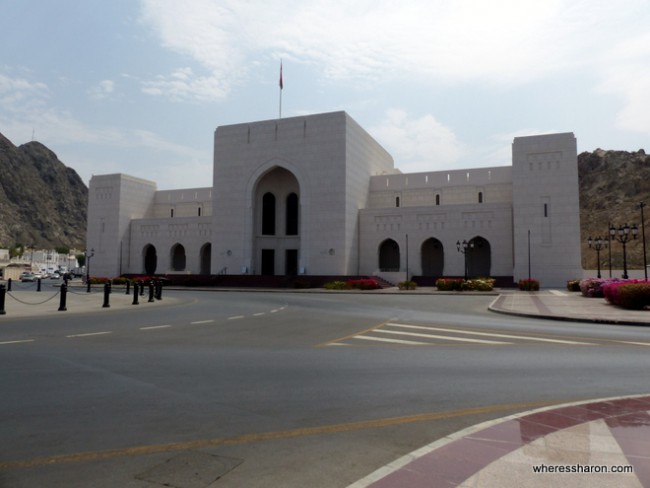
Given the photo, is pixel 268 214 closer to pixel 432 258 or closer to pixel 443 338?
pixel 432 258

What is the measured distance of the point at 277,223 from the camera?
171 feet

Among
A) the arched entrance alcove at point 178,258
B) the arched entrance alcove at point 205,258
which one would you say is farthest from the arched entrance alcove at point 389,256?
the arched entrance alcove at point 178,258

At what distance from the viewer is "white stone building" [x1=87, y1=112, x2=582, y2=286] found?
41969 mm

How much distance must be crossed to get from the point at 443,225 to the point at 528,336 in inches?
1348

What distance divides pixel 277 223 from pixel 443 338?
4136 cm

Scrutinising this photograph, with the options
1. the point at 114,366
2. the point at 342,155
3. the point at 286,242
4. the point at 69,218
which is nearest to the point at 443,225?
the point at 342,155

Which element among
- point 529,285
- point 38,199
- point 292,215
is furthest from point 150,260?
point 38,199

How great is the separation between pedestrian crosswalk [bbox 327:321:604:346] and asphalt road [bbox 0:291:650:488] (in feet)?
0.16

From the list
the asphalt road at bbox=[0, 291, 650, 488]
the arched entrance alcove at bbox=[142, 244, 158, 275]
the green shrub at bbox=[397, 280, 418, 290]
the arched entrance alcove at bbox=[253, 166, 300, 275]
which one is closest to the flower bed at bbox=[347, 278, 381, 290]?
the green shrub at bbox=[397, 280, 418, 290]

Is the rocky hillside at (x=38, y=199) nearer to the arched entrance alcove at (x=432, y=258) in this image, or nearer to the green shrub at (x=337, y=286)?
the green shrub at (x=337, y=286)

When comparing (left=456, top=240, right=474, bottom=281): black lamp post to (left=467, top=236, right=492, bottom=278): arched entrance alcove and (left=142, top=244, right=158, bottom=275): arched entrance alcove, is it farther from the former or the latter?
Result: (left=142, top=244, right=158, bottom=275): arched entrance alcove

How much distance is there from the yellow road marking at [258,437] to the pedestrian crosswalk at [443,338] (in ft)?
16.9

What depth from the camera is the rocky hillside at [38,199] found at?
147875 millimetres

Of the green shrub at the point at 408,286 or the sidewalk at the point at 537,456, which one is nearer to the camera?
the sidewalk at the point at 537,456
